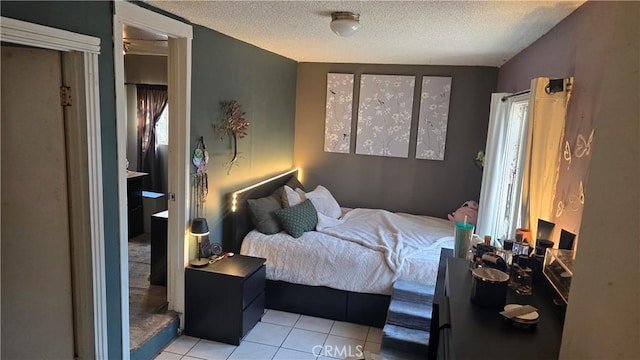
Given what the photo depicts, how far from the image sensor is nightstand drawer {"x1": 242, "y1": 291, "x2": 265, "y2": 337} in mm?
3158

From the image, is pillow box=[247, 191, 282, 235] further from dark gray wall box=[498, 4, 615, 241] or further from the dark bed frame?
dark gray wall box=[498, 4, 615, 241]

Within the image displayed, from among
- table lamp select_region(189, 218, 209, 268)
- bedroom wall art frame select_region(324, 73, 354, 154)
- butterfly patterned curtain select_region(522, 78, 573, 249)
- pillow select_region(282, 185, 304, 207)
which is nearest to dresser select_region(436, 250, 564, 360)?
butterfly patterned curtain select_region(522, 78, 573, 249)

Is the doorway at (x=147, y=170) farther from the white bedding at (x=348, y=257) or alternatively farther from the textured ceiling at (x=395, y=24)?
→ the textured ceiling at (x=395, y=24)

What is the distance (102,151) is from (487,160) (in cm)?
314

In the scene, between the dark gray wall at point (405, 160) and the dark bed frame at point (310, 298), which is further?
the dark gray wall at point (405, 160)

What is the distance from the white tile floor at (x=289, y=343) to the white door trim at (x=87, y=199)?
770 mm

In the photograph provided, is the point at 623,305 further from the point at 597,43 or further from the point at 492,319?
the point at 597,43

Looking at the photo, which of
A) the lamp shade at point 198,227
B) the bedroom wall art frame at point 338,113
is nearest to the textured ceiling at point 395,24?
the bedroom wall art frame at point 338,113

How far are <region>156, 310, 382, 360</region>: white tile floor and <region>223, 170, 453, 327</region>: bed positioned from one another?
12cm

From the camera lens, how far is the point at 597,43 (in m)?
1.87

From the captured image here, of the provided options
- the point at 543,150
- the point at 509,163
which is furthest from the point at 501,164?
the point at 543,150

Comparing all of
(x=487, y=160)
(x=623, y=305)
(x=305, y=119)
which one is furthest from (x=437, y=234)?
(x=623, y=305)

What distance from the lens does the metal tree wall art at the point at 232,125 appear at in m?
3.49

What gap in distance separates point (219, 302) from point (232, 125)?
147 centimetres
